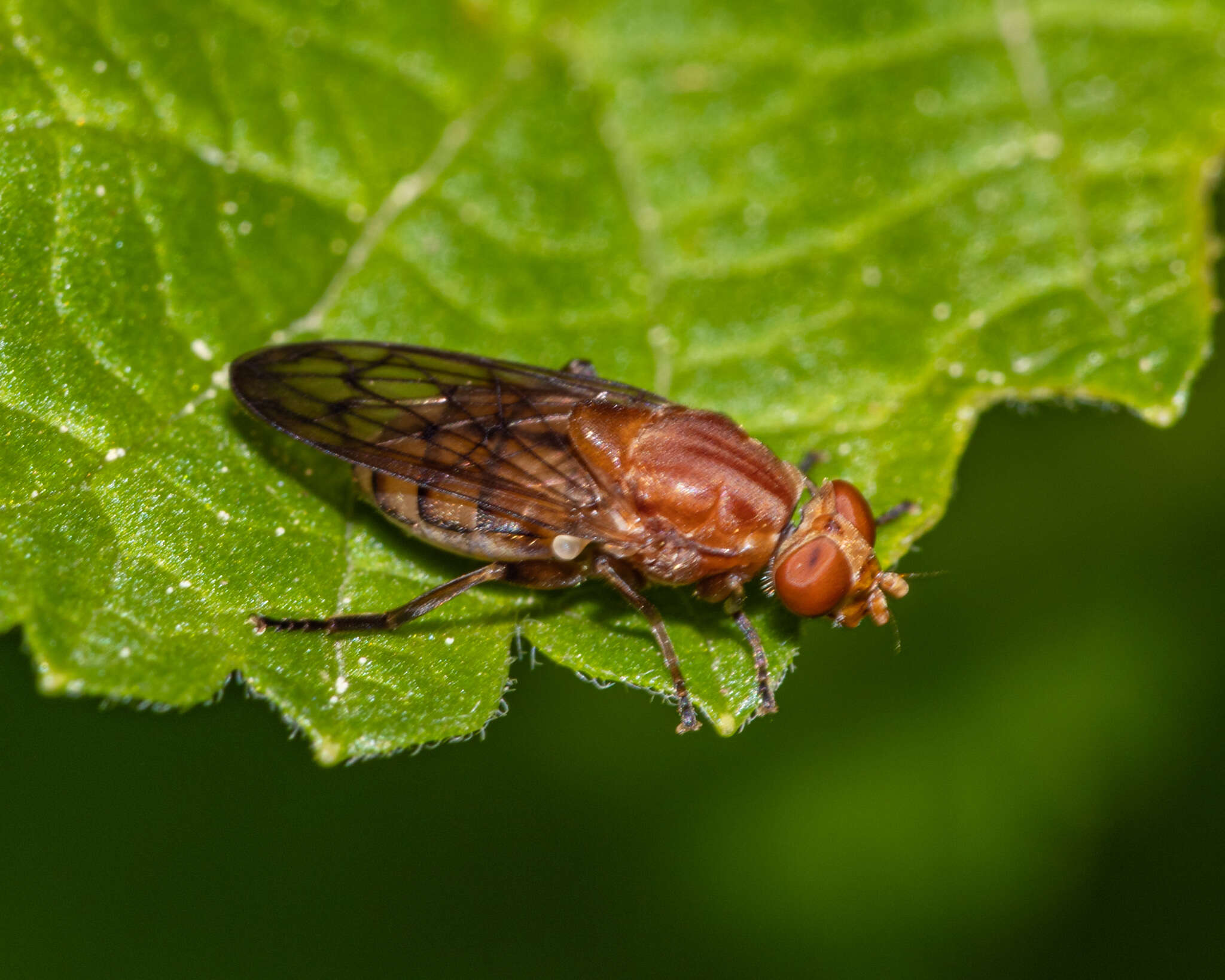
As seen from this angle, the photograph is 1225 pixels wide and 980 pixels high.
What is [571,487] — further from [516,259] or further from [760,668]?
[516,259]

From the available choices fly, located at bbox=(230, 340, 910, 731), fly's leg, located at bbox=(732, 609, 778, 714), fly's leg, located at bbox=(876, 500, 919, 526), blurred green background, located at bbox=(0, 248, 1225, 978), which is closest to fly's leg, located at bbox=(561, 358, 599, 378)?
fly, located at bbox=(230, 340, 910, 731)

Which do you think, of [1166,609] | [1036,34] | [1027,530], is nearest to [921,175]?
[1036,34]

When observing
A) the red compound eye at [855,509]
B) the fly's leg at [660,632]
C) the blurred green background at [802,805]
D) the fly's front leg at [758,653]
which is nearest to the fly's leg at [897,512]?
the red compound eye at [855,509]

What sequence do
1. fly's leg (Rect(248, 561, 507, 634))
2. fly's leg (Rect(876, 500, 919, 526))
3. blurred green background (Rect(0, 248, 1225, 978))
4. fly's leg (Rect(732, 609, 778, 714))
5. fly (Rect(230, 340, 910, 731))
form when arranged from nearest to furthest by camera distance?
fly's leg (Rect(248, 561, 507, 634))
fly's leg (Rect(732, 609, 778, 714))
fly (Rect(230, 340, 910, 731))
fly's leg (Rect(876, 500, 919, 526))
blurred green background (Rect(0, 248, 1225, 978))

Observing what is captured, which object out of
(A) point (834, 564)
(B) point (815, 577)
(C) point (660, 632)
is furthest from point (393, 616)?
(A) point (834, 564)

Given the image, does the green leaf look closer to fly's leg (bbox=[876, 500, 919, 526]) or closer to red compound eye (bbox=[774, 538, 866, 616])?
fly's leg (bbox=[876, 500, 919, 526])
